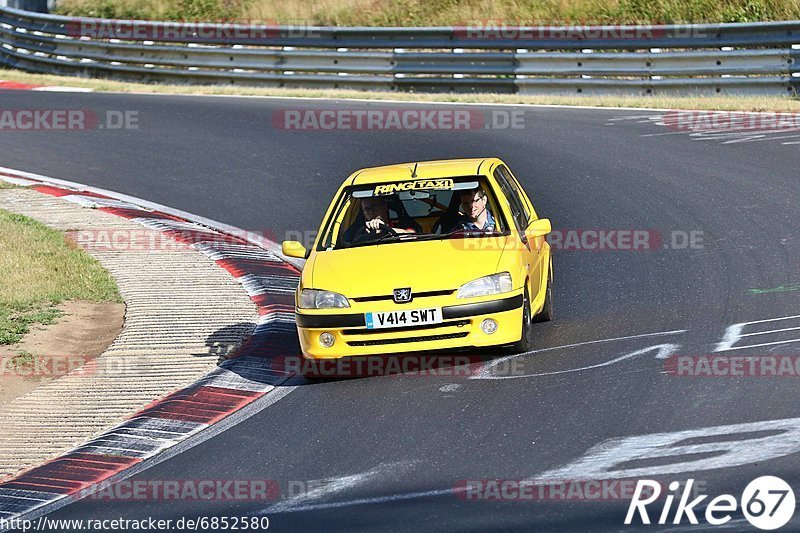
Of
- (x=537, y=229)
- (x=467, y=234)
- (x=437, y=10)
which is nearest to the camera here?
(x=467, y=234)

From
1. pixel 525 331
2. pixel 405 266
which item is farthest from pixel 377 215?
pixel 525 331

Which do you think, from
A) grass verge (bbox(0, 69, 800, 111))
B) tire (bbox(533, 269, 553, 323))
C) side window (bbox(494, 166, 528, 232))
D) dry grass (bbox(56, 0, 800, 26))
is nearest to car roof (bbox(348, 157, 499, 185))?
side window (bbox(494, 166, 528, 232))

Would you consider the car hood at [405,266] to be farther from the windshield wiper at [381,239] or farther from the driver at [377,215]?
the driver at [377,215]

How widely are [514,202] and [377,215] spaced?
46.0 inches

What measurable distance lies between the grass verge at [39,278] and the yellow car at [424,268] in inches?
113

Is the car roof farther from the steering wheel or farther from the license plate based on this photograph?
the license plate

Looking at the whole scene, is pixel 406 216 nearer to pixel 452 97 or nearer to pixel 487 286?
pixel 487 286

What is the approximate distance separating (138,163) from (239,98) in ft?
19.0

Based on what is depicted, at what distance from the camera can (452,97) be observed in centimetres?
2280

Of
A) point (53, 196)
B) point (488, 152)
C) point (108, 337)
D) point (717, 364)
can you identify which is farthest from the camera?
point (488, 152)

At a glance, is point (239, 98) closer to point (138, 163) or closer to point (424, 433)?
point (138, 163)

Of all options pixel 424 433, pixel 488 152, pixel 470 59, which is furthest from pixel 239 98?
pixel 424 433

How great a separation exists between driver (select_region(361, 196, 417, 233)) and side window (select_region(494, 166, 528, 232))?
0.82 m

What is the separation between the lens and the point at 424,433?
7723mm
